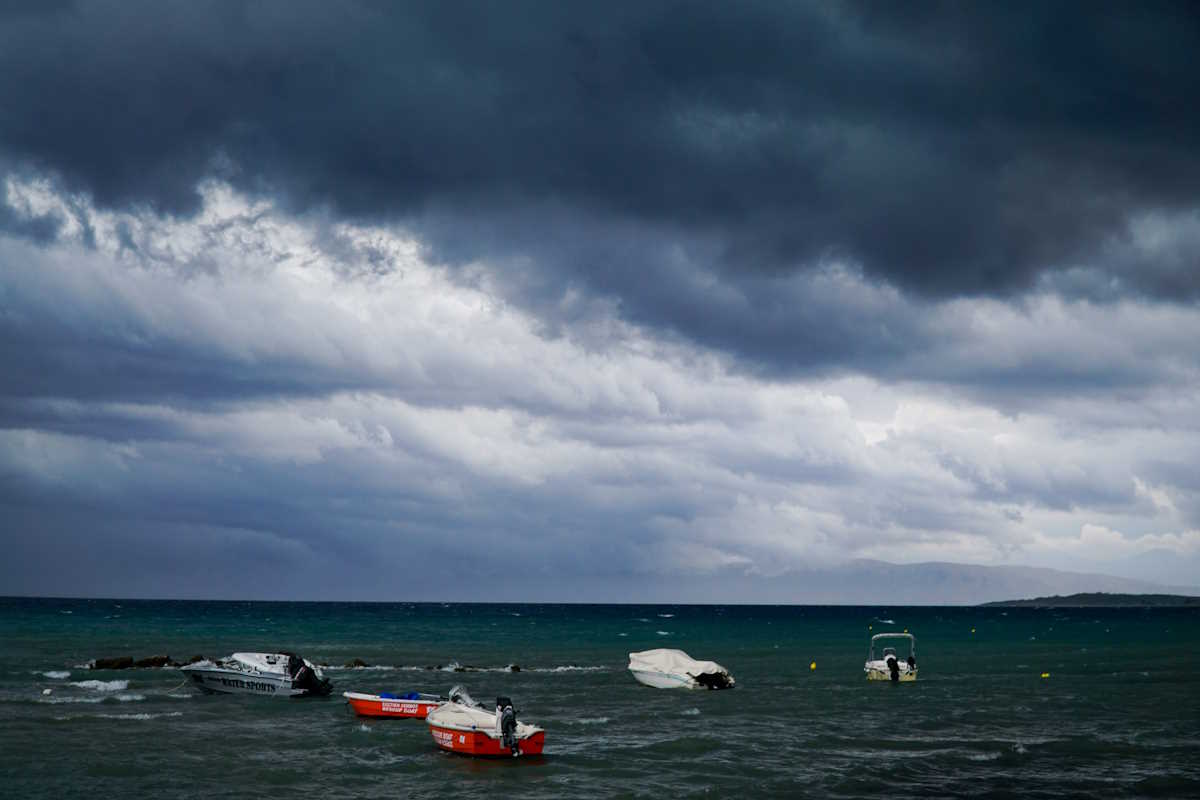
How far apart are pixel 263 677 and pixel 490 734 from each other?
26.0 metres

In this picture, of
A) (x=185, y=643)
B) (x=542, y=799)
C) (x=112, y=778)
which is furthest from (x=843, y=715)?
(x=185, y=643)

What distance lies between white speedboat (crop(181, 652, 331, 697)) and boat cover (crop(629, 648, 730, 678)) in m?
20.9

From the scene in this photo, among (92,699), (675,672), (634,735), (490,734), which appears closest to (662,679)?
(675,672)

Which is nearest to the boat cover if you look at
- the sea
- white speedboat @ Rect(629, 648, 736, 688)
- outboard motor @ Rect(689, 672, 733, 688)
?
white speedboat @ Rect(629, 648, 736, 688)

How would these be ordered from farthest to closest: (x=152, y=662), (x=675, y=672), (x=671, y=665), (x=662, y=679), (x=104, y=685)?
(x=152, y=662) < (x=671, y=665) < (x=662, y=679) < (x=675, y=672) < (x=104, y=685)

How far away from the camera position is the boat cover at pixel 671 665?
69312 mm

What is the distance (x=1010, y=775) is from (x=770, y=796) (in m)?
9.82

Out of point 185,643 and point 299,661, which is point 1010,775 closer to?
point 299,661

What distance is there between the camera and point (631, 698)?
64.5 meters

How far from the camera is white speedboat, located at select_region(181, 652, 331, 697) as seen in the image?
61938mm

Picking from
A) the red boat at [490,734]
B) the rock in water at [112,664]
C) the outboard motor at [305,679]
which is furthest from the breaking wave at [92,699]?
the red boat at [490,734]

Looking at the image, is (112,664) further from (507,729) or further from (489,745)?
(507,729)

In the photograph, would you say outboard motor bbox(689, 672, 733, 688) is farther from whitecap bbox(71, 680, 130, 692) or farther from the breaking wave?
whitecap bbox(71, 680, 130, 692)

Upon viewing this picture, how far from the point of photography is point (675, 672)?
69.2 m
